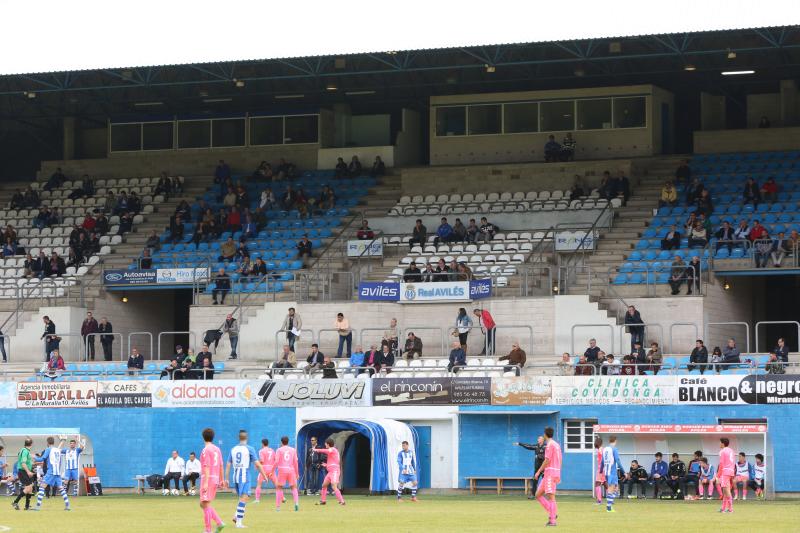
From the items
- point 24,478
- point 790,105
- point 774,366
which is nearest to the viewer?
point 24,478

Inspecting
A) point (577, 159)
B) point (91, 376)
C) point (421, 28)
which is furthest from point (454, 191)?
point (91, 376)

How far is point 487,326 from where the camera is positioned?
42.5 m

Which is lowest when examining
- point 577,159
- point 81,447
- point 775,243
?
point 81,447

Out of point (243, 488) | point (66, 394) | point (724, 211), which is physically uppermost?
point (724, 211)

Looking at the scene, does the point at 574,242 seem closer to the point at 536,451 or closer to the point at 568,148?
the point at 568,148

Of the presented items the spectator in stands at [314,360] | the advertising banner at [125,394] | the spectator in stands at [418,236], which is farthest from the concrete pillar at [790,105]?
the advertising banner at [125,394]

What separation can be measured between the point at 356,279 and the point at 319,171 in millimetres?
9928

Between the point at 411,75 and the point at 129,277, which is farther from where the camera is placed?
the point at 411,75

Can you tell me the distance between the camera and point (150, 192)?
57.6 meters

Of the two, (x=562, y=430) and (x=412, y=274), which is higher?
(x=412, y=274)

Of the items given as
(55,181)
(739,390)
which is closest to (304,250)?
(55,181)

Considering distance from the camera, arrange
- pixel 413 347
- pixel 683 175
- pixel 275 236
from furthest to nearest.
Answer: pixel 275 236
pixel 683 175
pixel 413 347

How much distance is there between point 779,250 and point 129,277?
19961 millimetres

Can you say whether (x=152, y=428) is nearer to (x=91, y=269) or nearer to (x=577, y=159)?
(x=91, y=269)
